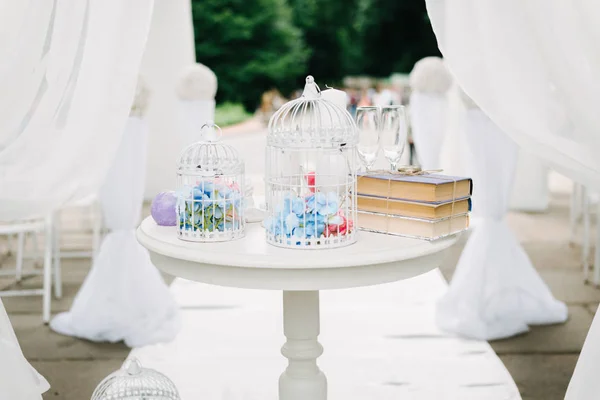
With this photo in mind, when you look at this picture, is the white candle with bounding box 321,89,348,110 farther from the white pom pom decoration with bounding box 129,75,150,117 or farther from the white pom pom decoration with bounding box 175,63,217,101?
the white pom pom decoration with bounding box 175,63,217,101

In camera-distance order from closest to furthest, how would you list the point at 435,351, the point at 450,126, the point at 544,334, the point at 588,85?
1. the point at 588,85
2. the point at 435,351
3. the point at 544,334
4. the point at 450,126

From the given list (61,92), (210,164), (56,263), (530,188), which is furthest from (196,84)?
(530,188)

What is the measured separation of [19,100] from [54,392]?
47.3 inches

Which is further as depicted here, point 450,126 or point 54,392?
point 450,126

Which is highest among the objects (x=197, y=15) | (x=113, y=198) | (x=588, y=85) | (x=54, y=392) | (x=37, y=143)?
(x=197, y=15)

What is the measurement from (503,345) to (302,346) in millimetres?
1540

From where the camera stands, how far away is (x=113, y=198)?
3586 mm

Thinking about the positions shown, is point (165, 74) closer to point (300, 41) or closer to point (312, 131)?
point (312, 131)

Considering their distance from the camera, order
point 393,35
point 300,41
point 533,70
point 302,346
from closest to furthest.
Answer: point 302,346 < point 533,70 < point 300,41 < point 393,35

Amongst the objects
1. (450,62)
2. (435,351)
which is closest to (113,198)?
(435,351)

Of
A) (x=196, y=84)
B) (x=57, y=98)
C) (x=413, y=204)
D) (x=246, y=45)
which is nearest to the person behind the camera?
(x=413, y=204)

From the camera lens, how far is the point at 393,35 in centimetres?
2206

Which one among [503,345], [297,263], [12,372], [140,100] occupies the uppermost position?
[140,100]

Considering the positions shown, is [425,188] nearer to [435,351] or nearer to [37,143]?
[37,143]
